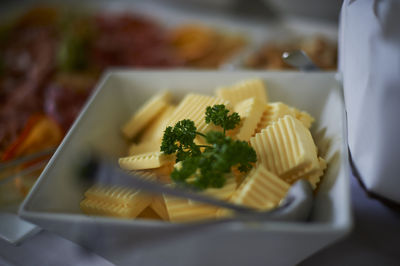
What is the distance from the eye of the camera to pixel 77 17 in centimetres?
190

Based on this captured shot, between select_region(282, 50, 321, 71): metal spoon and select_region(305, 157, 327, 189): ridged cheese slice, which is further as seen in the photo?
select_region(282, 50, 321, 71): metal spoon

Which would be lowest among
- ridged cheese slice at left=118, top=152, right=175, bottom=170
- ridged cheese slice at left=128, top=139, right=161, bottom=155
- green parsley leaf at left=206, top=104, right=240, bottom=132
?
ridged cheese slice at left=128, top=139, right=161, bottom=155

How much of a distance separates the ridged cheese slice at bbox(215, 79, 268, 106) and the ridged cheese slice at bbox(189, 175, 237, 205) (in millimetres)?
266

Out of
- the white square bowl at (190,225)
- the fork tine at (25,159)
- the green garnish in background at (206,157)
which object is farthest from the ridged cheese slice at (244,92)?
the fork tine at (25,159)

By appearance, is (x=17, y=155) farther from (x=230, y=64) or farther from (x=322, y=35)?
(x=322, y=35)

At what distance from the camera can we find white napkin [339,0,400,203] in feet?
1.79

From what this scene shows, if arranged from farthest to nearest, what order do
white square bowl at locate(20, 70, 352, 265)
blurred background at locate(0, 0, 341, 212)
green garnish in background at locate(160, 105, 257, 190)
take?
blurred background at locate(0, 0, 341, 212)
green garnish in background at locate(160, 105, 257, 190)
white square bowl at locate(20, 70, 352, 265)

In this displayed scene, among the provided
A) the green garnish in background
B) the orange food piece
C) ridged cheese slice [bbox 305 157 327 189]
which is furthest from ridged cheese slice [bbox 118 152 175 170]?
the orange food piece

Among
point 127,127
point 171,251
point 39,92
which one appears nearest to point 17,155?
point 127,127

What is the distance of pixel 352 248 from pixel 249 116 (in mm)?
294

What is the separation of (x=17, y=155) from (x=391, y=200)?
84 centimetres

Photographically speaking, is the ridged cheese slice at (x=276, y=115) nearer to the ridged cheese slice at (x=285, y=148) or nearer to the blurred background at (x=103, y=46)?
the ridged cheese slice at (x=285, y=148)

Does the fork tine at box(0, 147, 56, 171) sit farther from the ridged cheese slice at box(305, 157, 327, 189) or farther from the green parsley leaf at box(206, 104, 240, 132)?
the ridged cheese slice at box(305, 157, 327, 189)

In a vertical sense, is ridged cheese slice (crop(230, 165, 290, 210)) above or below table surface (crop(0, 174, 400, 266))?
above
